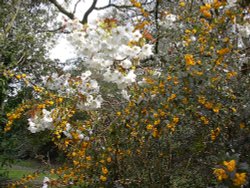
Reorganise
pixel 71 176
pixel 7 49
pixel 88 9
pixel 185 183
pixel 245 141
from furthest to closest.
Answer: pixel 88 9, pixel 7 49, pixel 71 176, pixel 185 183, pixel 245 141

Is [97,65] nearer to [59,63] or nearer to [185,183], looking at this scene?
[185,183]

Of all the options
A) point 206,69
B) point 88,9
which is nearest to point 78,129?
point 206,69

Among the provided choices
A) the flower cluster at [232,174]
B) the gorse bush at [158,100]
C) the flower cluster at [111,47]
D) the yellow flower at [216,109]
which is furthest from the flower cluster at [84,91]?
the flower cluster at [232,174]

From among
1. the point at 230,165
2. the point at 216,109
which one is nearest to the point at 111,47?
the point at 216,109

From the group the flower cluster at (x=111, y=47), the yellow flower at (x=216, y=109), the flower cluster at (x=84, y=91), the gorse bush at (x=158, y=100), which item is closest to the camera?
the flower cluster at (x=111, y=47)

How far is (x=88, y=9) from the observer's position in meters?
7.86

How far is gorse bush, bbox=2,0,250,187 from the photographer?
257 cm

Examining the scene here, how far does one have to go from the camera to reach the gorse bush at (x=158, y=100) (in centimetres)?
257

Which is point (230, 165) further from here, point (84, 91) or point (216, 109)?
point (84, 91)

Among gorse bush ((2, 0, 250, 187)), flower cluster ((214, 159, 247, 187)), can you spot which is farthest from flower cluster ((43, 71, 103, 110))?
flower cluster ((214, 159, 247, 187))

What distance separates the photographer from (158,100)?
Answer: 9.89 ft

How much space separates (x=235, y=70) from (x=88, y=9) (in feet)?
18.0

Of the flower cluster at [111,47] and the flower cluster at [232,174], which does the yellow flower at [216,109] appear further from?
the flower cluster at [232,174]

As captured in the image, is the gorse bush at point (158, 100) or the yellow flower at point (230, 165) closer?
the yellow flower at point (230, 165)
